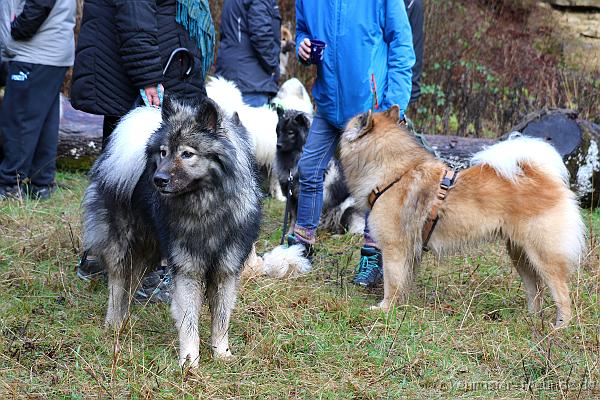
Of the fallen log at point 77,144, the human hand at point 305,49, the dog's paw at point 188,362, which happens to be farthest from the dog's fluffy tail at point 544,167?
the fallen log at point 77,144

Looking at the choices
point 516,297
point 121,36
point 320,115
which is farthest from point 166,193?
point 516,297

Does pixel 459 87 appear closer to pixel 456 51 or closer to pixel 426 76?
pixel 426 76

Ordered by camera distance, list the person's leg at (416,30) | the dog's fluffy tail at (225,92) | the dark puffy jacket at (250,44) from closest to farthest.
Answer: the person's leg at (416,30) < the dog's fluffy tail at (225,92) < the dark puffy jacket at (250,44)

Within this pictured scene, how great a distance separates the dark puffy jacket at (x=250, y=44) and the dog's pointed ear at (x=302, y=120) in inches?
50.0

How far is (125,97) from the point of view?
4.14m

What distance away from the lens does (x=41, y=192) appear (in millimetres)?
6312

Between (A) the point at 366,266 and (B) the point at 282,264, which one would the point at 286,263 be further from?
(A) the point at 366,266

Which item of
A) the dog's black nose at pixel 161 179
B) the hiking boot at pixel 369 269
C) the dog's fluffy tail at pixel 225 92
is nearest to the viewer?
the dog's black nose at pixel 161 179

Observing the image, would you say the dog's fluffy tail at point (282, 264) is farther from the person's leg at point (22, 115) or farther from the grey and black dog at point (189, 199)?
the person's leg at point (22, 115)

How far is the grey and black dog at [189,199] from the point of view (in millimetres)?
3168

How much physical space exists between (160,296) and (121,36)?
1.43 meters

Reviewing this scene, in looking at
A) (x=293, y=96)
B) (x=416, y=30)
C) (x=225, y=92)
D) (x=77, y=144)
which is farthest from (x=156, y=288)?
(x=293, y=96)

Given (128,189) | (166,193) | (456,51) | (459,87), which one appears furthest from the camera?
(456,51)

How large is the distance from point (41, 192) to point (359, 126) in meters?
3.14
